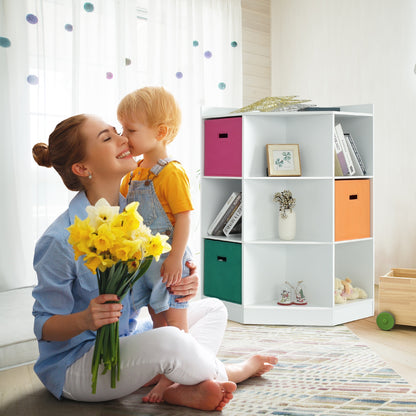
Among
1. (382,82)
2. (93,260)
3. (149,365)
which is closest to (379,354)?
(149,365)

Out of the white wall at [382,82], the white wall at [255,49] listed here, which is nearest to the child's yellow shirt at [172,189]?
the white wall at [382,82]

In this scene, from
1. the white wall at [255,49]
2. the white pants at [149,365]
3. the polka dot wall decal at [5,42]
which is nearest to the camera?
the white pants at [149,365]

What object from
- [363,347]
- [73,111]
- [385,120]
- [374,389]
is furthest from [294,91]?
[374,389]

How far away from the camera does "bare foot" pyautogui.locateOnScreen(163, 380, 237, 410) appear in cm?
161

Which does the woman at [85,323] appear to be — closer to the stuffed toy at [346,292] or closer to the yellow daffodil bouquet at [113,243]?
the yellow daffodil bouquet at [113,243]

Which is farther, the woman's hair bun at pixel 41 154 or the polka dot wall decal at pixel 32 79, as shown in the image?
the polka dot wall decal at pixel 32 79

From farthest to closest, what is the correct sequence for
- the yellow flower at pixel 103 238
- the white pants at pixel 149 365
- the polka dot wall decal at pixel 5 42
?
the polka dot wall decal at pixel 5 42
the white pants at pixel 149 365
the yellow flower at pixel 103 238

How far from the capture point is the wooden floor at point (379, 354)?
1820 millimetres

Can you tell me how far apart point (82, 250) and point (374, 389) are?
3.79 feet

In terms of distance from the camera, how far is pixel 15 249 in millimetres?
3049

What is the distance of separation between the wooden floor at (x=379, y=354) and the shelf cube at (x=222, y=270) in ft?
2.02

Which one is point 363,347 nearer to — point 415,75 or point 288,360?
point 288,360

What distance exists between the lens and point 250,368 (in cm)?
187

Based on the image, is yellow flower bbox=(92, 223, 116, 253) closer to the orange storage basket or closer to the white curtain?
the orange storage basket
